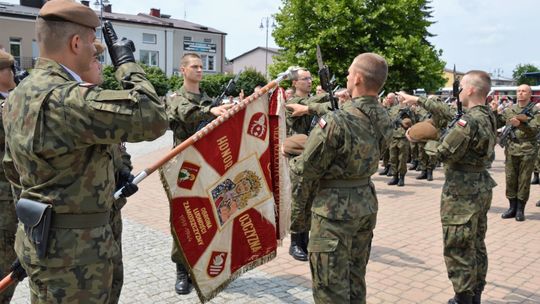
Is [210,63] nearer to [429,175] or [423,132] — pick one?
[429,175]

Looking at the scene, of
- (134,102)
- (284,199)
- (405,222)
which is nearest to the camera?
(134,102)

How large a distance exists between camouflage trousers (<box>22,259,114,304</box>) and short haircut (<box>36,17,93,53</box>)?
3.85ft

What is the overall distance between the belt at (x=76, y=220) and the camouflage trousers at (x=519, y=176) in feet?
26.1

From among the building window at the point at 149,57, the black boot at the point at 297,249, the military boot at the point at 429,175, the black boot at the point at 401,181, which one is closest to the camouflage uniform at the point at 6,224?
the black boot at the point at 297,249

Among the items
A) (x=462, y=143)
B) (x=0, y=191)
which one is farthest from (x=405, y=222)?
(x=0, y=191)

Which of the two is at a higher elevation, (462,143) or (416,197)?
(462,143)

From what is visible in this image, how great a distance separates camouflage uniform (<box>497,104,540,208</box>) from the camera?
845cm

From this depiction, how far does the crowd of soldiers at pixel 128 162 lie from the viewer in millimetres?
2346

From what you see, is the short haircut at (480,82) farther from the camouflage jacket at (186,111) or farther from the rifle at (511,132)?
the rifle at (511,132)

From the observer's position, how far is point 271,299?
15.5 feet

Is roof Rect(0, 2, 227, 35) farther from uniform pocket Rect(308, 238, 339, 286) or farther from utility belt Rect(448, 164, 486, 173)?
uniform pocket Rect(308, 238, 339, 286)

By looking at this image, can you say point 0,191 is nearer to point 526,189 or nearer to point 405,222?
point 405,222

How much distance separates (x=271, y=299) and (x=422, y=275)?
196 centimetres

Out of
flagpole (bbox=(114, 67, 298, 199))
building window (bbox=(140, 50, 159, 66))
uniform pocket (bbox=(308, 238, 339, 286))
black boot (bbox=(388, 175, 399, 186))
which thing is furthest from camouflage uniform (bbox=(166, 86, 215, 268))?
building window (bbox=(140, 50, 159, 66))
